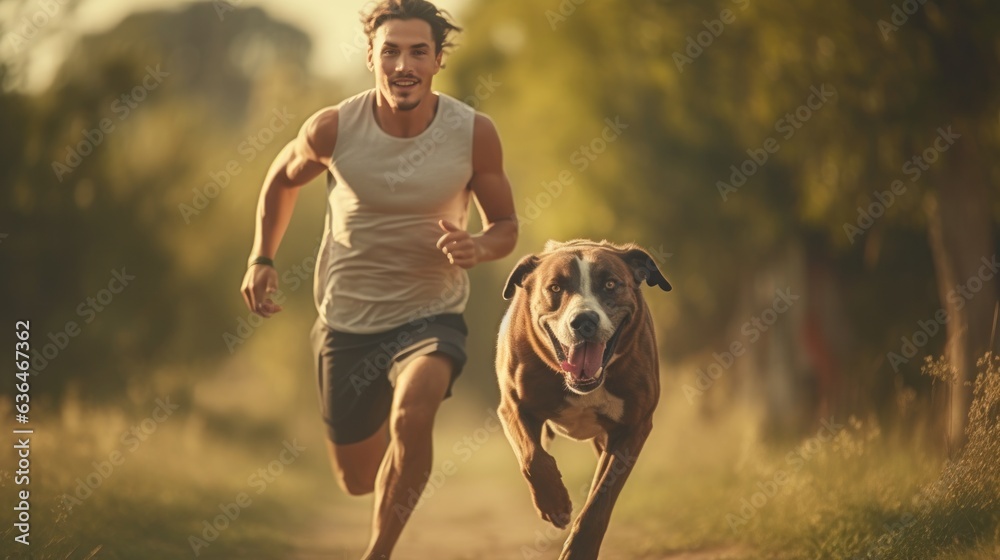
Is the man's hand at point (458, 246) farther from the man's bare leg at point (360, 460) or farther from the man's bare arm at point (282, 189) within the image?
the man's bare leg at point (360, 460)

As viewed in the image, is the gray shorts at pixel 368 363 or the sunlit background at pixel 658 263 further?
the sunlit background at pixel 658 263

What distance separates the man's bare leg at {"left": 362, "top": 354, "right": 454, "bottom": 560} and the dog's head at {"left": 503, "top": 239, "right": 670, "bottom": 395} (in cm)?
55

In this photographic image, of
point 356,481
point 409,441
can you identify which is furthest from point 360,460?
point 409,441

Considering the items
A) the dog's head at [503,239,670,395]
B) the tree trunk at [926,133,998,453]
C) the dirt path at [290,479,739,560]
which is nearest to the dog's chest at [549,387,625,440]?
the dog's head at [503,239,670,395]

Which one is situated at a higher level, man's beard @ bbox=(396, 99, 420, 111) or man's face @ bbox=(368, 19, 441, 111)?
man's face @ bbox=(368, 19, 441, 111)

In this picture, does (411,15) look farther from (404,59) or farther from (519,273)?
(519,273)

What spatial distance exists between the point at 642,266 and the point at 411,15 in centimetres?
164

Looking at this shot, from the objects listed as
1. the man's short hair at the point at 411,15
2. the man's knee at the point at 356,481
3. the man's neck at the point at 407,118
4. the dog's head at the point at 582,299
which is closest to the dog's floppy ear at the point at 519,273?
the dog's head at the point at 582,299

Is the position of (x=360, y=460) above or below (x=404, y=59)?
below

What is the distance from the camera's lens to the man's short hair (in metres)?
6.04

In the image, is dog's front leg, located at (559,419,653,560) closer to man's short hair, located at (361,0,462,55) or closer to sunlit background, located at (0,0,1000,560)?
sunlit background, located at (0,0,1000,560)

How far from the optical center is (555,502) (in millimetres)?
5348

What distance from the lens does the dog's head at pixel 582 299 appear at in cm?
529

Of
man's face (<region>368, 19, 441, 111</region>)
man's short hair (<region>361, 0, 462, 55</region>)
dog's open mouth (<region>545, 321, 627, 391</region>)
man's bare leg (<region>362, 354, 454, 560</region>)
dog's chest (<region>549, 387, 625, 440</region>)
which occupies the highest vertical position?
man's short hair (<region>361, 0, 462, 55</region>)
